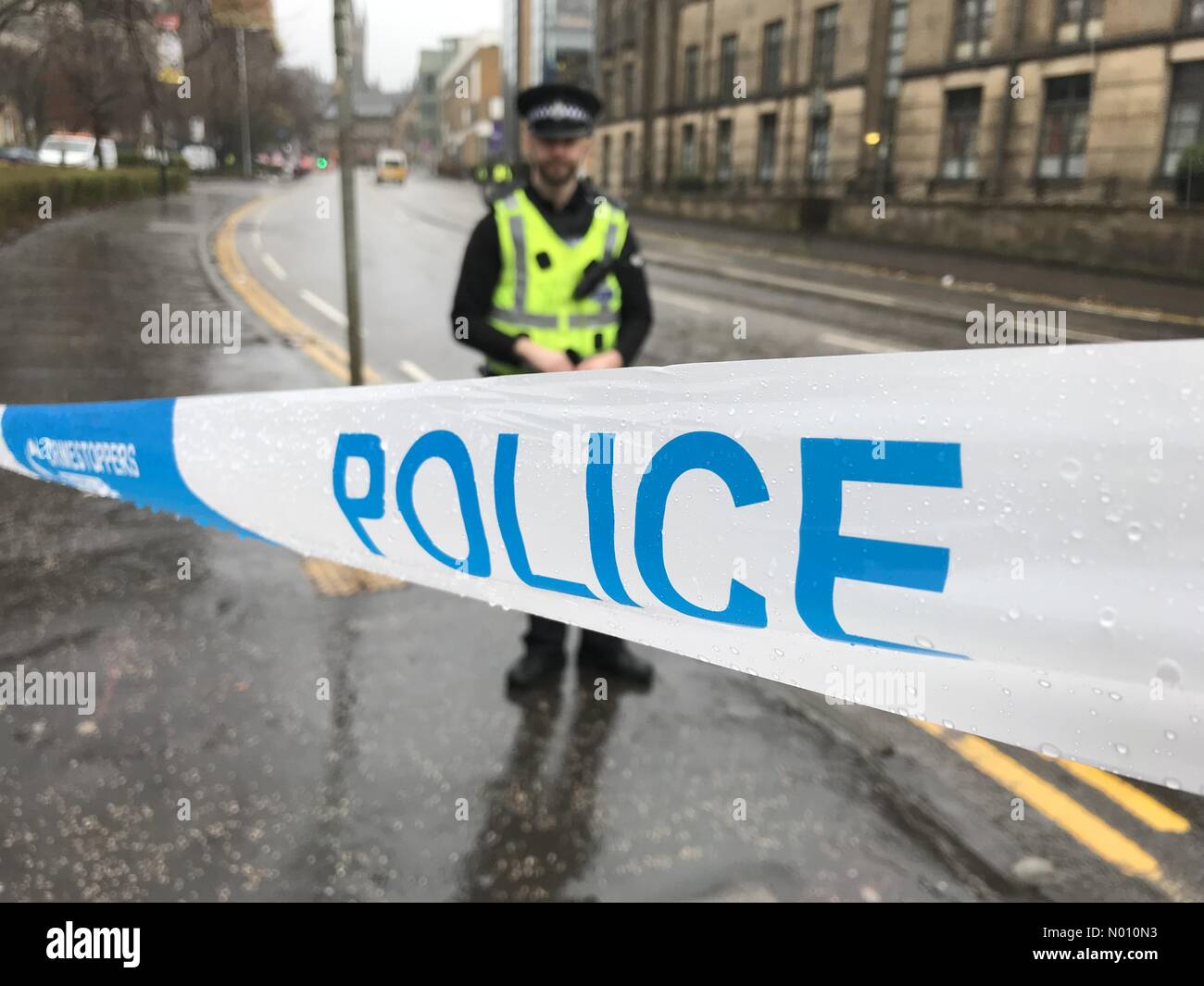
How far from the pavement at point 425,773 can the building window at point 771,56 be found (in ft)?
92.7

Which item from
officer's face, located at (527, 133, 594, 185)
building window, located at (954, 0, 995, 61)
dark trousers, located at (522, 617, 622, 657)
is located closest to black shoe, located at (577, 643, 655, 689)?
dark trousers, located at (522, 617, 622, 657)

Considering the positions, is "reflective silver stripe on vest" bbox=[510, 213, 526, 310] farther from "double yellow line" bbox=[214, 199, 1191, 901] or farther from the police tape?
"double yellow line" bbox=[214, 199, 1191, 901]

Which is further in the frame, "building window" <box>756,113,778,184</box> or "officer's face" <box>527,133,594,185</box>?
"building window" <box>756,113,778,184</box>

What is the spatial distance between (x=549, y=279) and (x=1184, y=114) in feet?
66.8

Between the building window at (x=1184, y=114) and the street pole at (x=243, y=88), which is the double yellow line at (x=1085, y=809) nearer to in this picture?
the street pole at (x=243, y=88)

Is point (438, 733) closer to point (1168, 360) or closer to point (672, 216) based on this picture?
point (1168, 360)

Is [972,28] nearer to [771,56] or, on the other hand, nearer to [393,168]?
[771,56]

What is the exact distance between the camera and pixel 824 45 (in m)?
27.2

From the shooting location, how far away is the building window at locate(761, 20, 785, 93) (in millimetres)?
29078

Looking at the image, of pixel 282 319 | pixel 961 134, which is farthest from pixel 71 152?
pixel 961 134

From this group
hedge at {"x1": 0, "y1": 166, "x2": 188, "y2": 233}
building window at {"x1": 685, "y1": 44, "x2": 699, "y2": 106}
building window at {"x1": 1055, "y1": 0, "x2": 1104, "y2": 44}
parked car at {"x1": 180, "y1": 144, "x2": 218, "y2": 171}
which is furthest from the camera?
parked car at {"x1": 180, "y1": 144, "x2": 218, "y2": 171}

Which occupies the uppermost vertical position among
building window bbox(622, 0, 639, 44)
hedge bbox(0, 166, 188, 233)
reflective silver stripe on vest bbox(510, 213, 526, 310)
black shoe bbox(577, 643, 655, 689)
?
building window bbox(622, 0, 639, 44)

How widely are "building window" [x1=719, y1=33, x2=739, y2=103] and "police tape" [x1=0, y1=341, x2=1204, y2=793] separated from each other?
32.7 metres

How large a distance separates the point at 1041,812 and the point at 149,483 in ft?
9.60
